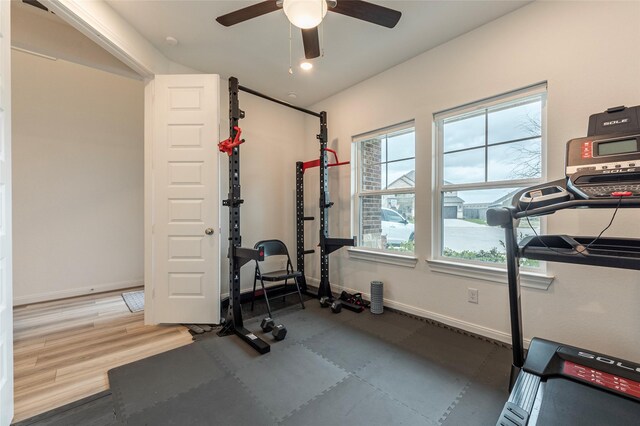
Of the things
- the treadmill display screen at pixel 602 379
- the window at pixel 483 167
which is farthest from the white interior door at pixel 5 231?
the window at pixel 483 167

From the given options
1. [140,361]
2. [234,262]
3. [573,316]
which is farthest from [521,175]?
[140,361]

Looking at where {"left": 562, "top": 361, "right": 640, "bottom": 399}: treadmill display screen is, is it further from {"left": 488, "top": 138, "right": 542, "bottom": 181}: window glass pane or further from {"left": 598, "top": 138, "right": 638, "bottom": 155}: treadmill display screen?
{"left": 488, "top": 138, "right": 542, "bottom": 181}: window glass pane

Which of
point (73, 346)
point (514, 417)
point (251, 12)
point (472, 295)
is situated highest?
point (251, 12)

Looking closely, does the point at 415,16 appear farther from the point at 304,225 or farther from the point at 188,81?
the point at 304,225

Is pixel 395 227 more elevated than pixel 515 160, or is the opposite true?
pixel 515 160

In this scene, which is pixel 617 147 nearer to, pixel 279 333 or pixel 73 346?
pixel 279 333

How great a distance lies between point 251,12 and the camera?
5.77ft

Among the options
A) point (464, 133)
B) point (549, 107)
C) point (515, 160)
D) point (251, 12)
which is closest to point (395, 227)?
point (464, 133)

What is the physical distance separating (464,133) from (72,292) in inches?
203

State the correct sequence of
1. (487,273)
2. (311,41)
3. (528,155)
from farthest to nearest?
1. (487,273)
2. (528,155)
3. (311,41)

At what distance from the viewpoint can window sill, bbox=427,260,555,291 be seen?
208cm

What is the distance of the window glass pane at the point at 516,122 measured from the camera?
2209 mm

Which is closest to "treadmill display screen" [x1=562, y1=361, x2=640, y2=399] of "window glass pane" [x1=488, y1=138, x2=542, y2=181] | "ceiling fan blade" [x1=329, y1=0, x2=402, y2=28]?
"window glass pane" [x1=488, y1=138, x2=542, y2=181]

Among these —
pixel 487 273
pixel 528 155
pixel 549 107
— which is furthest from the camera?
pixel 487 273
